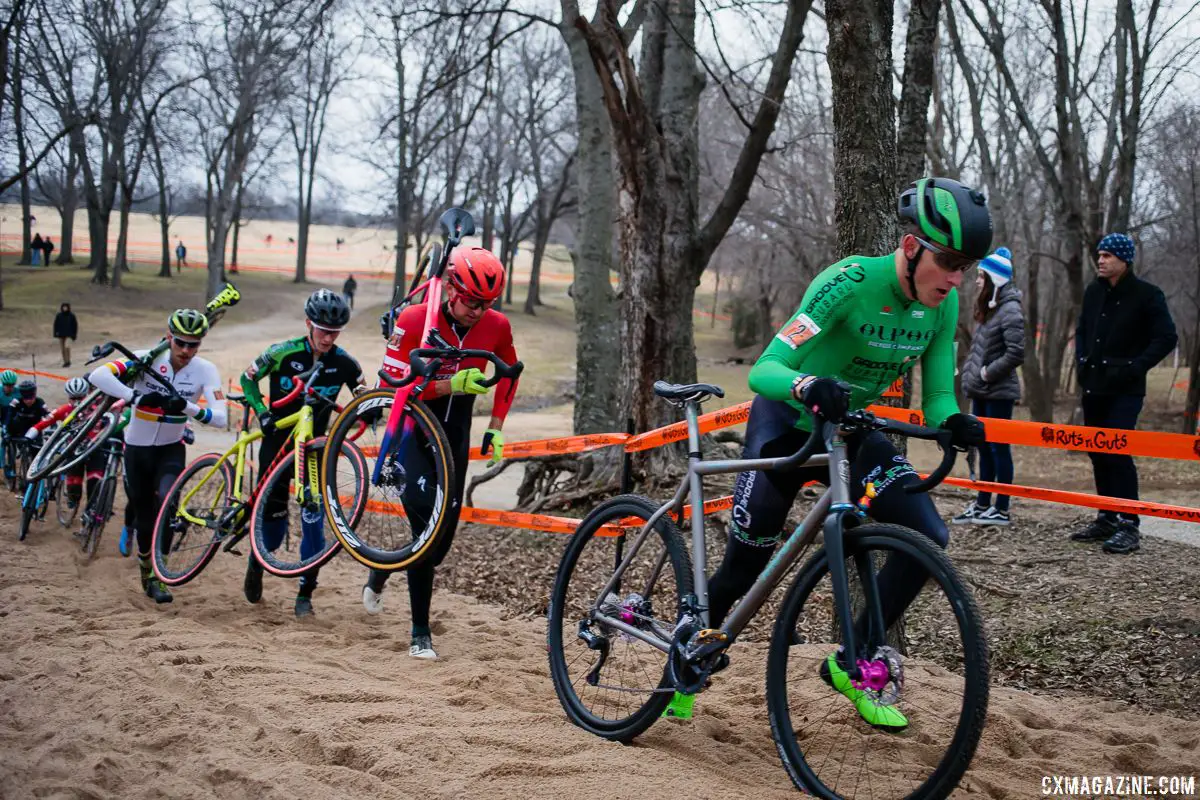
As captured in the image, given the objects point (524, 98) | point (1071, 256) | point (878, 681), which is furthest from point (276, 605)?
point (524, 98)

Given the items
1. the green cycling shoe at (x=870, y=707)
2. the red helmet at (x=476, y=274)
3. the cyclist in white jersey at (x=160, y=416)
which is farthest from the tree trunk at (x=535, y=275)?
the green cycling shoe at (x=870, y=707)

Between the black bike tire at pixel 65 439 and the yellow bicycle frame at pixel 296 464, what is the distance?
193cm

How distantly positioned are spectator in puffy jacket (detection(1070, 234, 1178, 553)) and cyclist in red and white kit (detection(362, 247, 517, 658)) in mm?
4672

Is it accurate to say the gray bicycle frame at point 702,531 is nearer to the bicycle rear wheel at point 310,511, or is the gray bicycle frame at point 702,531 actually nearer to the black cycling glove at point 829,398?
the black cycling glove at point 829,398

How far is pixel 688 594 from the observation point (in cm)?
439

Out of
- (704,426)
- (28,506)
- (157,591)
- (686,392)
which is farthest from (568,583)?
(28,506)

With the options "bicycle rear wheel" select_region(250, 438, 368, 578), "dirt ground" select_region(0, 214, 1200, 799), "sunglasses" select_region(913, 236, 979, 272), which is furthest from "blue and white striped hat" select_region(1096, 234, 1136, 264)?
"bicycle rear wheel" select_region(250, 438, 368, 578)

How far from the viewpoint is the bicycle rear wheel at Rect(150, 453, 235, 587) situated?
7660mm

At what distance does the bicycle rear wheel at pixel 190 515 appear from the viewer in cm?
766

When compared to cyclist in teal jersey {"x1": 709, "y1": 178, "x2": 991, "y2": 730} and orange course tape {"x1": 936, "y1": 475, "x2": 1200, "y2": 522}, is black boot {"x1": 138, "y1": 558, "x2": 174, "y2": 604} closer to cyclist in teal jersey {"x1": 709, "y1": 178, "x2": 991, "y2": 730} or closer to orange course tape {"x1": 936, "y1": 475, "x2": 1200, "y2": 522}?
cyclist in teal jersey {"x1": 709, "y1": 178, "x2": 991, "y2": 730}

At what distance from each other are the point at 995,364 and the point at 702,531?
5.52 meters

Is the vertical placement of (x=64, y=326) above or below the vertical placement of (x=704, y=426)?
below

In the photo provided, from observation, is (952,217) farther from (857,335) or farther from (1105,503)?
(1105,503)

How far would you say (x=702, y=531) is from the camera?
4.43 metres
